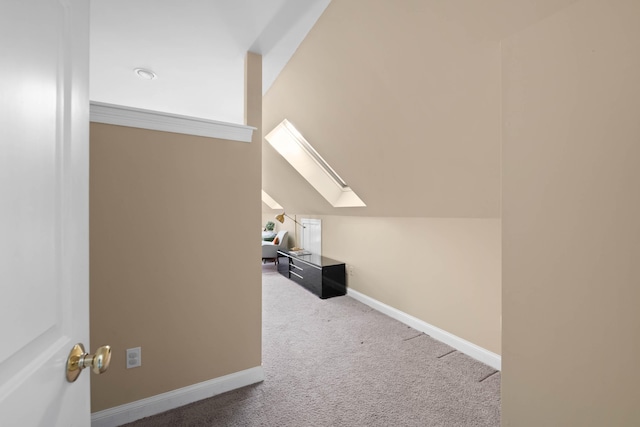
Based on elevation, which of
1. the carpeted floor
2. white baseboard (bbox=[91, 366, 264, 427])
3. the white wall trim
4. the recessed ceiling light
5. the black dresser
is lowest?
the carpeted floor

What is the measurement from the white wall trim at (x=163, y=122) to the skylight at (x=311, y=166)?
183cm

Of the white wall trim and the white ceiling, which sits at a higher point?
the white ceiling

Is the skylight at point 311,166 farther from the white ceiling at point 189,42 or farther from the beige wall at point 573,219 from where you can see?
the beige wall at point 573,219

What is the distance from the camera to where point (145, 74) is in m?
2.49

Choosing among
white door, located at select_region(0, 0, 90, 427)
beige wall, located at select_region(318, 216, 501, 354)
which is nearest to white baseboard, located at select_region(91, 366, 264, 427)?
white door, located at select_region(0, 0, 90, 427)

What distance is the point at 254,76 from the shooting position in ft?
7.16

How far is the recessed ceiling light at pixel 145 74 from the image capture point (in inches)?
95.6

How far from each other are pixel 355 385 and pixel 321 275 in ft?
6.58

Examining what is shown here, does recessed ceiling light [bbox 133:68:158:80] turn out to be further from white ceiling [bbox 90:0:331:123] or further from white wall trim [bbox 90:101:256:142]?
white wall trim [bbox 90:101:256:142]

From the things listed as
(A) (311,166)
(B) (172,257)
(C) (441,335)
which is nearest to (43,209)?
(B) (172,257)

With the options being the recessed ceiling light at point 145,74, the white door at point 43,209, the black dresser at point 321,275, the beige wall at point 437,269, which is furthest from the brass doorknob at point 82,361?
the black dresser at point 321,275

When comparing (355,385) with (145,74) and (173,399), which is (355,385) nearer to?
(173,399)

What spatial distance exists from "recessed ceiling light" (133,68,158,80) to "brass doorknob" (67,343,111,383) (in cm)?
243

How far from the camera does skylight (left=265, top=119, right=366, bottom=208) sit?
387 centimetres
